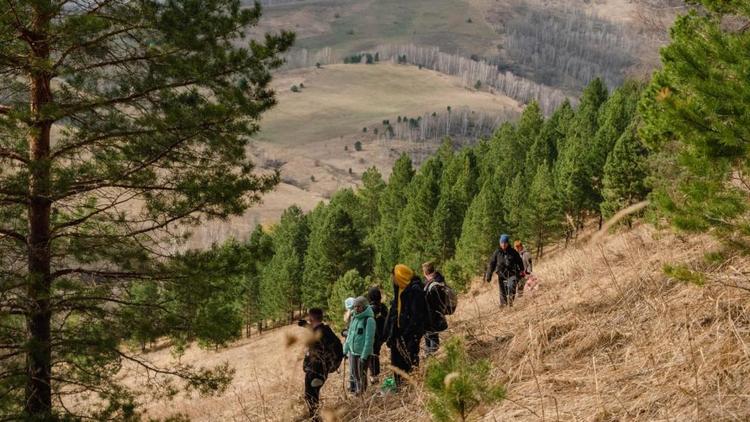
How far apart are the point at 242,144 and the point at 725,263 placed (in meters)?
7.26

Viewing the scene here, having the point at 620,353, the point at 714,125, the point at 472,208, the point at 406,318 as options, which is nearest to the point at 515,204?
the point at 472,208

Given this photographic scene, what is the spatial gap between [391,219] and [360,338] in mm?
50097

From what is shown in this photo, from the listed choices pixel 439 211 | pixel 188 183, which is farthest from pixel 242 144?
pixel 439 211

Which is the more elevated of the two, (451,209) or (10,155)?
(10,155)

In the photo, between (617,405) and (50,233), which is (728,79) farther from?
(50,233)

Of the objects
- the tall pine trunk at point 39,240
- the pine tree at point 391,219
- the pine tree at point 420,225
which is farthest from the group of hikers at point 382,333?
the pine tree at point 391,219

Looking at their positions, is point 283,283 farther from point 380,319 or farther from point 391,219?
point 380,319

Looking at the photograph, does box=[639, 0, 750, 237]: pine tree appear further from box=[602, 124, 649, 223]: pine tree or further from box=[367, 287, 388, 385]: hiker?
box=[602, 124, 649, 223]: pine tree

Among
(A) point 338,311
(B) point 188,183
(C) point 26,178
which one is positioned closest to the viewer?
(C) point 26,178

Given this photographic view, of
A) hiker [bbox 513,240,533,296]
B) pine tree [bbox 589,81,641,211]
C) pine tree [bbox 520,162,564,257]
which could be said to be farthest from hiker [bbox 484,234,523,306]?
pine tree [bbox 589,81,641,211]

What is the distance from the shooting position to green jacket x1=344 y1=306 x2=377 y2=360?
816cm

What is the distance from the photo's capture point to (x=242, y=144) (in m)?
10.1

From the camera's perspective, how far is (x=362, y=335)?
325 inches

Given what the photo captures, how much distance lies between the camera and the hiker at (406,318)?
26.8 feet
